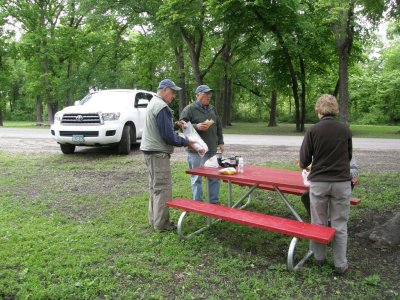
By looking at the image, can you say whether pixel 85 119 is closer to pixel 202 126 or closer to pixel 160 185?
pixel 202 126

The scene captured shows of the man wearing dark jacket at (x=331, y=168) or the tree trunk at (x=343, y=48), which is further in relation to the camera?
the tree trunk at (x=343, y=48)

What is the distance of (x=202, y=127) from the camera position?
556cm

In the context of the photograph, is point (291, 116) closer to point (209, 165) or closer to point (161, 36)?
point (161, 36)

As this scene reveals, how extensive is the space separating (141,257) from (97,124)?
6.57m

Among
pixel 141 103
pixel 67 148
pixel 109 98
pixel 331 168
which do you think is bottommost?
pixel 67 148

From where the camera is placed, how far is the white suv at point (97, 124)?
10.1 meters

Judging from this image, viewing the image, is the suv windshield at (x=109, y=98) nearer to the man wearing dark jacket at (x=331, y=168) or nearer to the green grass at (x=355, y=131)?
the man wearing dark jacket at (x=331, y=168)

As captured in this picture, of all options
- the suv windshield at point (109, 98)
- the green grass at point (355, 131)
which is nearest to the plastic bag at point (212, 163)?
the suv windshield at point (109, 98)

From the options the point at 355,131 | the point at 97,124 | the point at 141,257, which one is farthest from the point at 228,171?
the point at 355,131

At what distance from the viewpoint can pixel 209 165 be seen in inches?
222

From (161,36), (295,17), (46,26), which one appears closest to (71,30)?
(46,26)

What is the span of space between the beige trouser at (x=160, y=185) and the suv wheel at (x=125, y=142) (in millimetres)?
5986

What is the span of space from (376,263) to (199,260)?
1.84m

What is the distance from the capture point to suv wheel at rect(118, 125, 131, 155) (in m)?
10.8
